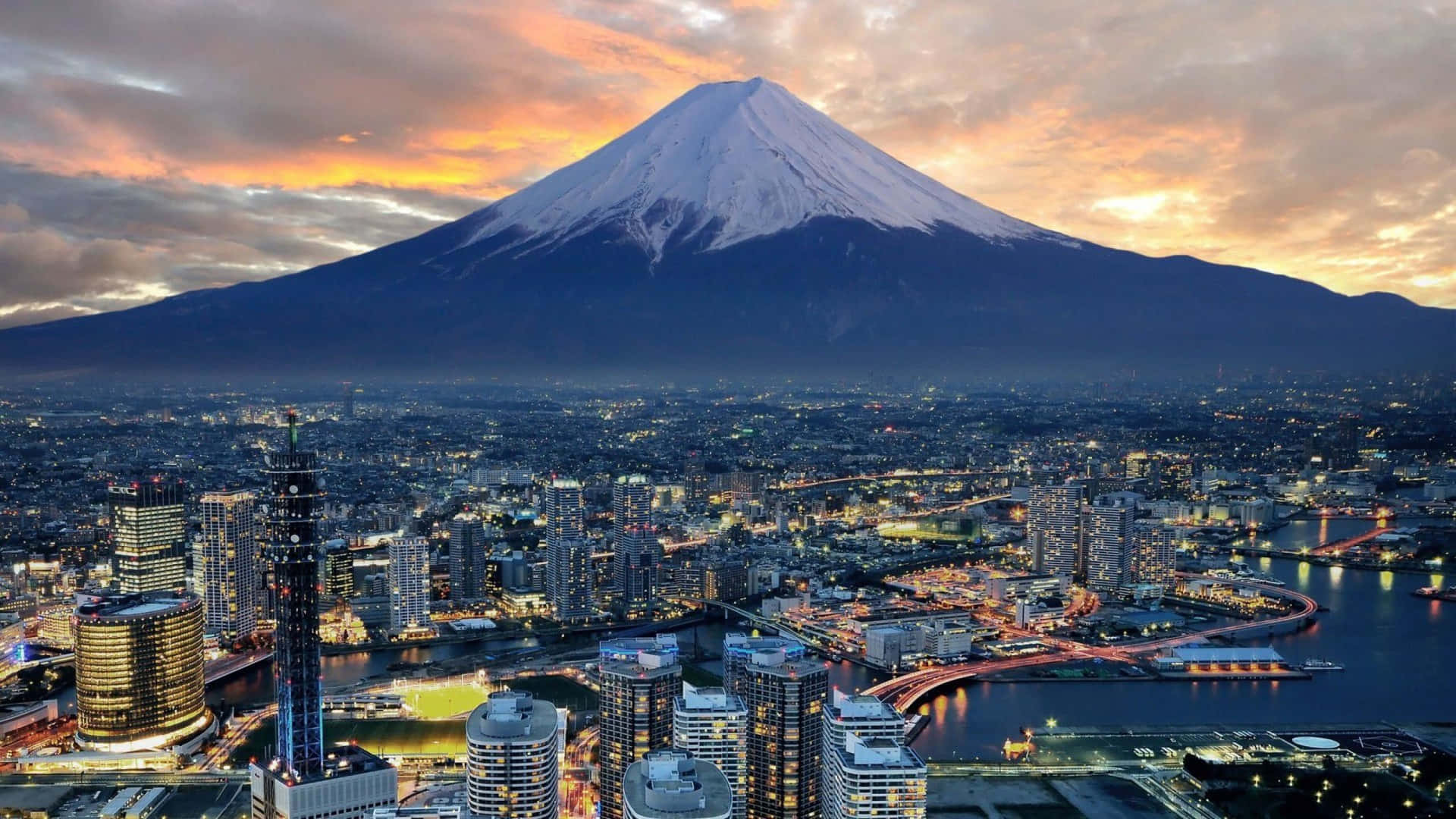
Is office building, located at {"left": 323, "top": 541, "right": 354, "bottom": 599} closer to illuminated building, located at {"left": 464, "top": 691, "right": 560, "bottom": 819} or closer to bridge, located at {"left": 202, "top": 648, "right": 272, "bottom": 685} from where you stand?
bridge, located at {"left": 202, "top": 648, "right": 272, "bottom": 685}

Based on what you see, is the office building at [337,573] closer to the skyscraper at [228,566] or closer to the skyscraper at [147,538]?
the skyscraper at [228,566]

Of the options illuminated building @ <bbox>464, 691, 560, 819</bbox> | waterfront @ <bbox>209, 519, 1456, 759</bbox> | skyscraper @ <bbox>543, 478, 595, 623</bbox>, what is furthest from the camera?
skyscraper @ <bbox>543, 478, 595, 623</bbox>

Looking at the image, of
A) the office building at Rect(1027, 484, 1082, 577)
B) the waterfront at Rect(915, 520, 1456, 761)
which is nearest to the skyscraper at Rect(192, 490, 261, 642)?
the waterfront at Rect(915, 520, 1456, 761)

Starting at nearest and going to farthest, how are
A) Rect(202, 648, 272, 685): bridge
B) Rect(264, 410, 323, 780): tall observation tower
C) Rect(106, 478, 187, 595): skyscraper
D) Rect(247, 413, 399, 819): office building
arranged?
Rect(247, 413, 399, 819): office building < Rect(264, 410, 323, 780): tall observation tower < Rect(202, 648, 272, 685): bridge < Rect(106, 478, 187, 595): skyscraper

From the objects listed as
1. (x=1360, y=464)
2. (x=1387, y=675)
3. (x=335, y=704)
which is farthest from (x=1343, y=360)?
(x=335, y=704)

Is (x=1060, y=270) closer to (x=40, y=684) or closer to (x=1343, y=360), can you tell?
(x=1343, y=360)

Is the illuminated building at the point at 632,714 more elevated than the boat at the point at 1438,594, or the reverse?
Result: the illuminated building at the point at 632,714

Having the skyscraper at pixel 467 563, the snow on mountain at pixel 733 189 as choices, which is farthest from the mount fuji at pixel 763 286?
the skyscraper at pixel 467 563

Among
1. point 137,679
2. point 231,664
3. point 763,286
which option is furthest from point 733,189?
point 137,679
